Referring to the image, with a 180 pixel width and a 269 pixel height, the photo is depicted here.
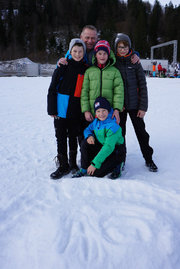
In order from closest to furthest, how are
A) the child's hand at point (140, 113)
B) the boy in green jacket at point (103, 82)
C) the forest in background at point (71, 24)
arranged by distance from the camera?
→ the boy in green jacket at point (103, 82) < the child's hand at point (140, 113) < the forest in background at point (71, 24)

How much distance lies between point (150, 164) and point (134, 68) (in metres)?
1.24

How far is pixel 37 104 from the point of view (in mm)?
8102

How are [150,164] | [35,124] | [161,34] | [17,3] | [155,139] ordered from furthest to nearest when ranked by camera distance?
[17,3], [161,34], [35,124], [155,139], [150,164]

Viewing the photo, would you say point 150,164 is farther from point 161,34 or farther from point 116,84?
point 161,34

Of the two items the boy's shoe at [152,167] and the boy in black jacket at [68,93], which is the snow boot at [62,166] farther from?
the boy's shoe at [152,167]

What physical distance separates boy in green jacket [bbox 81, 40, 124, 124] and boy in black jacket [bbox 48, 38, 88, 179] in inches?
5.9

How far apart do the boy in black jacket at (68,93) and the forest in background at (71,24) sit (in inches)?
1896

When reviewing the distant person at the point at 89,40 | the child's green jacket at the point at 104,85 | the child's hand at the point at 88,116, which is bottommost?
the child's hand at the point at 88,116

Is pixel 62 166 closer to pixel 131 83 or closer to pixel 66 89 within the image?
pixel 66 89

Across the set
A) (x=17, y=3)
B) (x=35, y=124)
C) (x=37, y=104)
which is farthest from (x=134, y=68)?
(x=17, y=3)

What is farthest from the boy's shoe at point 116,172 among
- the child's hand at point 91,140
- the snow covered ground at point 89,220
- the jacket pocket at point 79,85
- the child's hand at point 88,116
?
the jacket pocket at point 79,85

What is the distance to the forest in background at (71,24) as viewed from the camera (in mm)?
53219

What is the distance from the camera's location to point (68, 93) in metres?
2.66

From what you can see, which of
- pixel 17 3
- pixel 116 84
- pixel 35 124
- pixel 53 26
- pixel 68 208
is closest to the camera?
pixel 68 208
